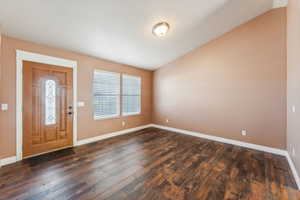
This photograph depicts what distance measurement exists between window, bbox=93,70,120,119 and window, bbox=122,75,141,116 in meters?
0.27

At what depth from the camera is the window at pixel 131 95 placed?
4750 mm

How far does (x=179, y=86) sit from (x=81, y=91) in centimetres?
319

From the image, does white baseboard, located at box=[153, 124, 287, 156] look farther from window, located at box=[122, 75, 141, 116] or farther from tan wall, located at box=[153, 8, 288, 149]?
window, located at box=[122, 75, 141, 116]

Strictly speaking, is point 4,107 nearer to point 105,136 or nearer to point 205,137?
point 105,136

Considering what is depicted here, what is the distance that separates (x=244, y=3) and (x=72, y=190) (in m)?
4.62

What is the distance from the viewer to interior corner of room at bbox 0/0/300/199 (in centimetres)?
250

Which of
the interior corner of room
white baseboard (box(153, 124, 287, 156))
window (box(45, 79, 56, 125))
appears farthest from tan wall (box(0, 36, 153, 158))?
white baseboard (box(153, 124, 287, 156))

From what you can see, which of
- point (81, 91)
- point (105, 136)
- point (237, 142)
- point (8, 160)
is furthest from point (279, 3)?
point (8, 160)

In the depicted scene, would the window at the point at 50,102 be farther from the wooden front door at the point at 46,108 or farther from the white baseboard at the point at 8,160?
the white baseboard at the point at 8,160

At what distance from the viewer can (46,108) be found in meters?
3.01

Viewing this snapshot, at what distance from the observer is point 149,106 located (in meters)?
5.71

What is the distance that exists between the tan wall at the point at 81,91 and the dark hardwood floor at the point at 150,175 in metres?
0.56

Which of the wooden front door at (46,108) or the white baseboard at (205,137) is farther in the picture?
the wooden front door at (46,108)

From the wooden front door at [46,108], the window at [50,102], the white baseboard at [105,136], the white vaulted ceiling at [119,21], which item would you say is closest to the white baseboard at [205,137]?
the white baseboard at [105,136]
